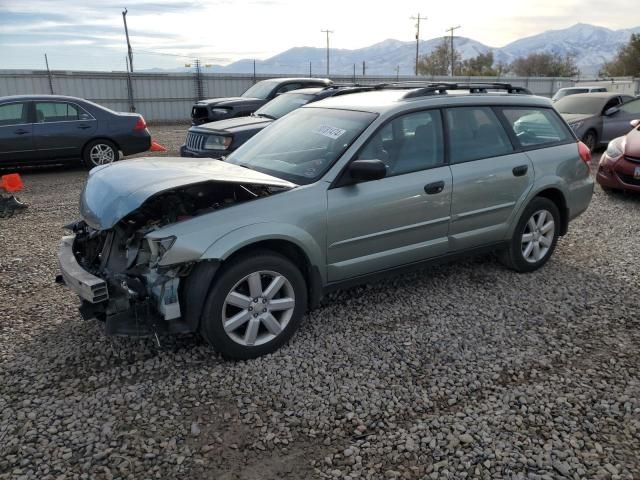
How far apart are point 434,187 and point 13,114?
8801mm

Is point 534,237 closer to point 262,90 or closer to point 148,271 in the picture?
point 148,271

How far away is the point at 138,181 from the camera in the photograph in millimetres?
3500

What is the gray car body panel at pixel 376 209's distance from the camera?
3.33 m

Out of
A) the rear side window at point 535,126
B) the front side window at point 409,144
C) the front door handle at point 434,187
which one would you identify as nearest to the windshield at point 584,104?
the rear side window at point 535,126

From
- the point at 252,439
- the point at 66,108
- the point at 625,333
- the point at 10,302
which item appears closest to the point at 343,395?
the point at 252,439

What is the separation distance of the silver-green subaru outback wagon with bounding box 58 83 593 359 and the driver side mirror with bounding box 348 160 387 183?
13 millimetres

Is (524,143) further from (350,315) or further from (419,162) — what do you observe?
(350,315)

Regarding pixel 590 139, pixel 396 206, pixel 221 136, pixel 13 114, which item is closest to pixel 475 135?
pixel 396 206

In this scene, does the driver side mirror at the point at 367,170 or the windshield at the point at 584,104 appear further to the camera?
the windshield at the point at 584,104

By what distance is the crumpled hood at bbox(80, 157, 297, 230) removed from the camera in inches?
129

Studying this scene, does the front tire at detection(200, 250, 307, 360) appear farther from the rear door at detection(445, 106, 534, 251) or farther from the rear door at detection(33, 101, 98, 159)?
the rear door at detection(33, 101, 98, 159)

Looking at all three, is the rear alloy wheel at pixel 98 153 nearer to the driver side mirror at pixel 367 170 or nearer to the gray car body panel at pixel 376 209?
the gray car body panel at pixel 376 209

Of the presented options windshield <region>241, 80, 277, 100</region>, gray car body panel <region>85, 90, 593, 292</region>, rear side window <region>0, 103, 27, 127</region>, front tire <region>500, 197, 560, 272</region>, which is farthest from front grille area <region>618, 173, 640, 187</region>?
rear side window <region>0, 103, 27, 127</region>

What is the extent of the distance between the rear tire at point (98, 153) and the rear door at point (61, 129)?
130mm
